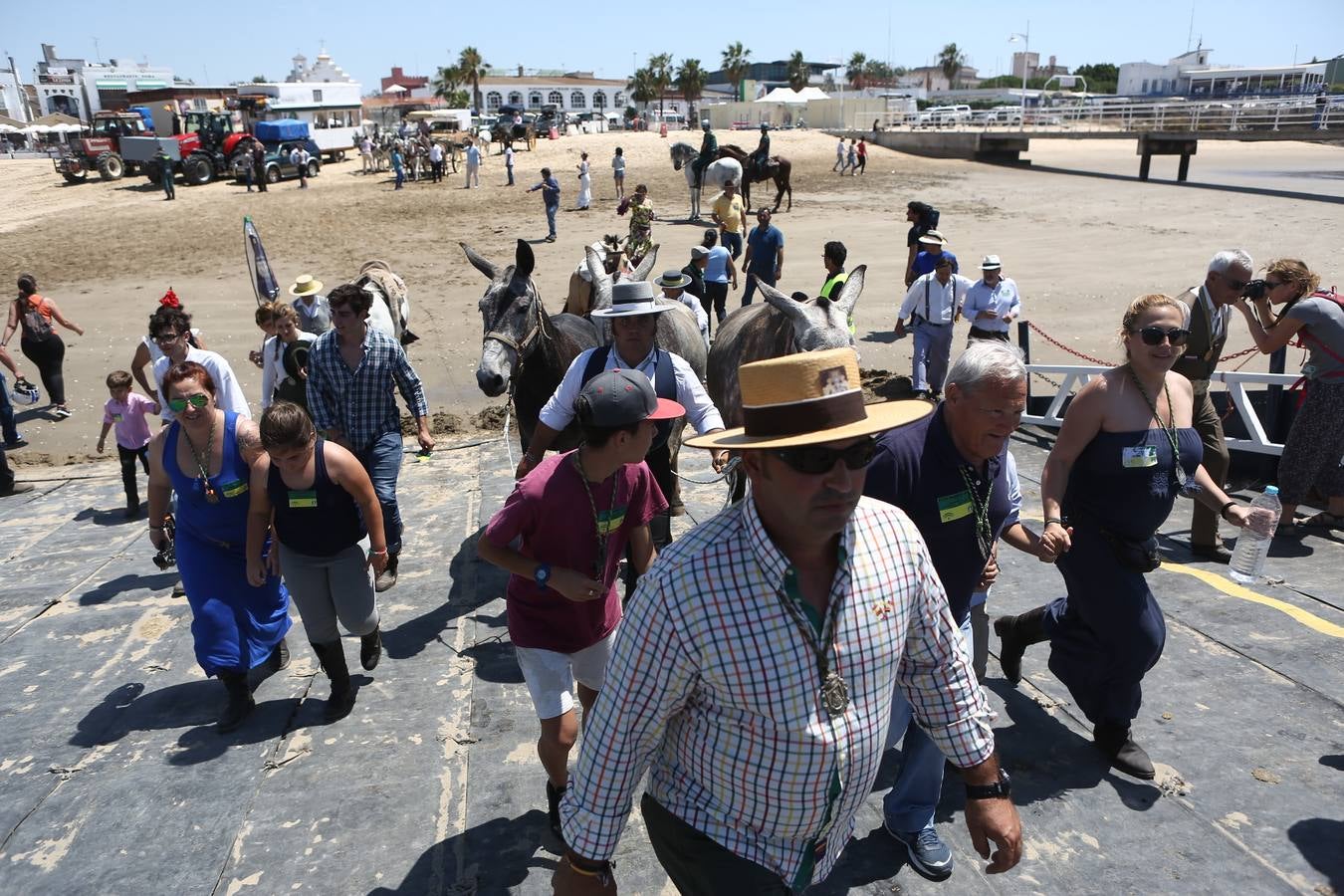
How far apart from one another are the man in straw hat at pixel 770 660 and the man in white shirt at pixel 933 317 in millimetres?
8219

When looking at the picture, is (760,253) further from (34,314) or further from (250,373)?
(34,314)

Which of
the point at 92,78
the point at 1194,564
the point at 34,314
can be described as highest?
the point at 92,78

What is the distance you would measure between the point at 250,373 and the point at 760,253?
293 inches

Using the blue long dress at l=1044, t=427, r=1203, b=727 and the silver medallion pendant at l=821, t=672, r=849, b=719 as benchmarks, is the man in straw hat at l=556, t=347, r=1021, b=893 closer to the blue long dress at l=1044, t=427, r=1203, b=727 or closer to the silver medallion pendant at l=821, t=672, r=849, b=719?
the silver medallion pendant at l=821, t=672, r=849, b=719

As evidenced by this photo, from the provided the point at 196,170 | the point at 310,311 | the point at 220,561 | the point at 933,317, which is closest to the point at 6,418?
the point at 310,311

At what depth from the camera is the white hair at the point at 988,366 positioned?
274 cm

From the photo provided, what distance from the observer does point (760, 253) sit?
12680 mm

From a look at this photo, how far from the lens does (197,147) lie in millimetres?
36625

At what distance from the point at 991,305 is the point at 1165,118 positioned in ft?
114

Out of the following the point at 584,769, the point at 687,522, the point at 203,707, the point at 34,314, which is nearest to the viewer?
the point at 584,769

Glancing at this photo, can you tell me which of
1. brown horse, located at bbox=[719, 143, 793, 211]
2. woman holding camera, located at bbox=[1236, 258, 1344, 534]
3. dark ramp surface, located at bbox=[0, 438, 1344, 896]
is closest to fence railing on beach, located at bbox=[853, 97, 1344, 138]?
brown horse, located at bbox=[719, 143, 793, 211]

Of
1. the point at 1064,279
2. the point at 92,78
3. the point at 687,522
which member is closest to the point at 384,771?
the point at 687,522

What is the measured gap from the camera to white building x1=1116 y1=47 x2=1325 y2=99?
82375 millimetres

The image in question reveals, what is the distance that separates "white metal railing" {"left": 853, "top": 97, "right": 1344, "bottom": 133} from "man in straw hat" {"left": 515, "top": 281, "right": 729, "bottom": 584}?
36228 millimetres
